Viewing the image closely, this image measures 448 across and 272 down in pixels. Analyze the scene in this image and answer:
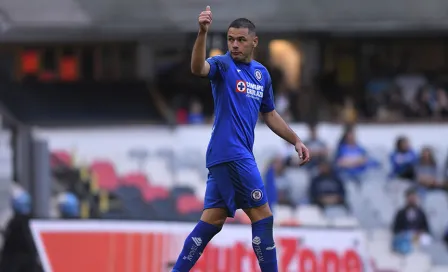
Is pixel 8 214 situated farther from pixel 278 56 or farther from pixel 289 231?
pixel 278 56

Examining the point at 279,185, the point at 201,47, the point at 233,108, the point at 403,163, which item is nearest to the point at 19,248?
the point at 279,185

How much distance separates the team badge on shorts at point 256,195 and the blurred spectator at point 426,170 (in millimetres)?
9823

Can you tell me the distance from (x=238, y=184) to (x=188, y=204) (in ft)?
27.0

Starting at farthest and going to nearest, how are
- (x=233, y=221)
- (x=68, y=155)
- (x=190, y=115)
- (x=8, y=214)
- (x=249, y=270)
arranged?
(x=190, y=115) → (x=68, y=155) → (x=8, y=214) → (x=233, y=221) → (x=249, y=270)

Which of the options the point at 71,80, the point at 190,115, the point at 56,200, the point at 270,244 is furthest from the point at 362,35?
the point at 270,244

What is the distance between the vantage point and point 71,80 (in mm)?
21188

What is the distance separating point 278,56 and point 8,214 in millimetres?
6572

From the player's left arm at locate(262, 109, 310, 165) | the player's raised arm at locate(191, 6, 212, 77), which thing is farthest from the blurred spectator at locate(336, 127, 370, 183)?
the player's raised arm at locate(191, 6, 212, 77)

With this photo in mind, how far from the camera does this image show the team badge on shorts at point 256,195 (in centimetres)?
836

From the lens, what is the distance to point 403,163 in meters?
18.1

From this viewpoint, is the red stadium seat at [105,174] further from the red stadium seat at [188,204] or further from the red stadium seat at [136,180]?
the red stadium seat at [188,204]

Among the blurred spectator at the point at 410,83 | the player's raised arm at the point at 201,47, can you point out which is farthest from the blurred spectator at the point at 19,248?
the blurred spectator at the point at 410,83

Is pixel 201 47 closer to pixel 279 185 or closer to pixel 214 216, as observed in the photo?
pixel 214 216

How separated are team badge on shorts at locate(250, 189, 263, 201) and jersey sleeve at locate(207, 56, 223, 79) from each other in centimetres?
88
